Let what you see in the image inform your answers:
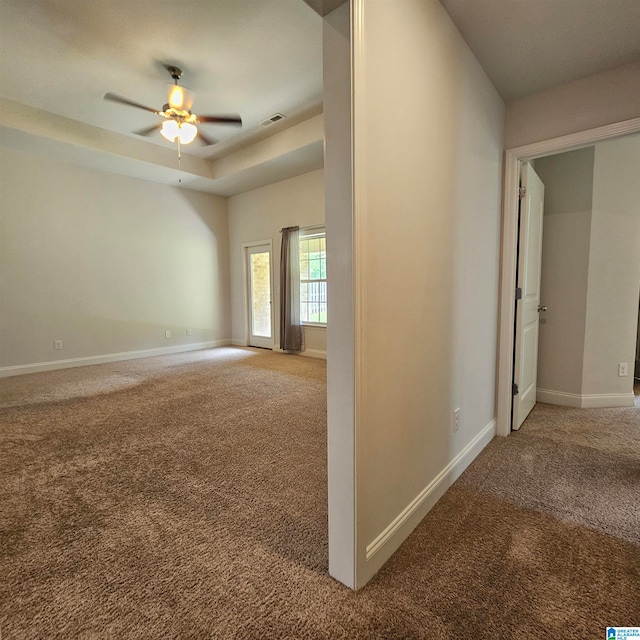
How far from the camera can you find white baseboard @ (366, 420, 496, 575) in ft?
4.26

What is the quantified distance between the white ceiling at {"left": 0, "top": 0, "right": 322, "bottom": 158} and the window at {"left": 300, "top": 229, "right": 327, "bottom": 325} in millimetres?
1855

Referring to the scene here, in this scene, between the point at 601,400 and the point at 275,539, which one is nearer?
the point at 275,539

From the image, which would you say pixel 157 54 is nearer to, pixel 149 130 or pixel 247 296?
pixel 149 130

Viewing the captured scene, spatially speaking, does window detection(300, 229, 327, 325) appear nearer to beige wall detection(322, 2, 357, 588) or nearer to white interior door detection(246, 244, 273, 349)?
white interior door detection(246, 244, 273, 349)

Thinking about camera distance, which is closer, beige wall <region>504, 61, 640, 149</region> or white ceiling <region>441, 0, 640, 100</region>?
white ceiling <region>441, 0, 640, 100</region>

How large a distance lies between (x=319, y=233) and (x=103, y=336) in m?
3.74

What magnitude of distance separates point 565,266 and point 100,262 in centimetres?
598

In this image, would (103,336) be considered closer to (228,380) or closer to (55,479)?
(228,380)

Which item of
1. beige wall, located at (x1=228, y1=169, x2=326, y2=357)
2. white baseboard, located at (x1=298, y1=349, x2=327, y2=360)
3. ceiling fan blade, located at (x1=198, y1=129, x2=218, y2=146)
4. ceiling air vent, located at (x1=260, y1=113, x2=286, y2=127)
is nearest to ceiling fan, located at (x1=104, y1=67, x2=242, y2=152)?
ceiling fan blade, located at (x1=198, y1=129, x2=218, y2=146)

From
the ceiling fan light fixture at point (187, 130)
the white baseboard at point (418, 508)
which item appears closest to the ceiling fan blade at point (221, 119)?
the ceiling fan light fixture at point (187, 130)

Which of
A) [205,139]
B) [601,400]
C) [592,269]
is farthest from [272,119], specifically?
[601,400]

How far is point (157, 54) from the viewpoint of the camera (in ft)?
9.50

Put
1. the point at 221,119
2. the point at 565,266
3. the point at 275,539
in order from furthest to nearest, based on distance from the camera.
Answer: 1. the point at 221,119
2. the point at 565,266
3. the point at 275,539

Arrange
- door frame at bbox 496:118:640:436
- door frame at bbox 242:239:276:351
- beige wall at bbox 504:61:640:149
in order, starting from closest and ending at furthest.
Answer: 1. beige wall at bbox 504:61:640:149
2. door frame at bbox 496:118:640:436
3. door frame at bbox 242:239:276:351
